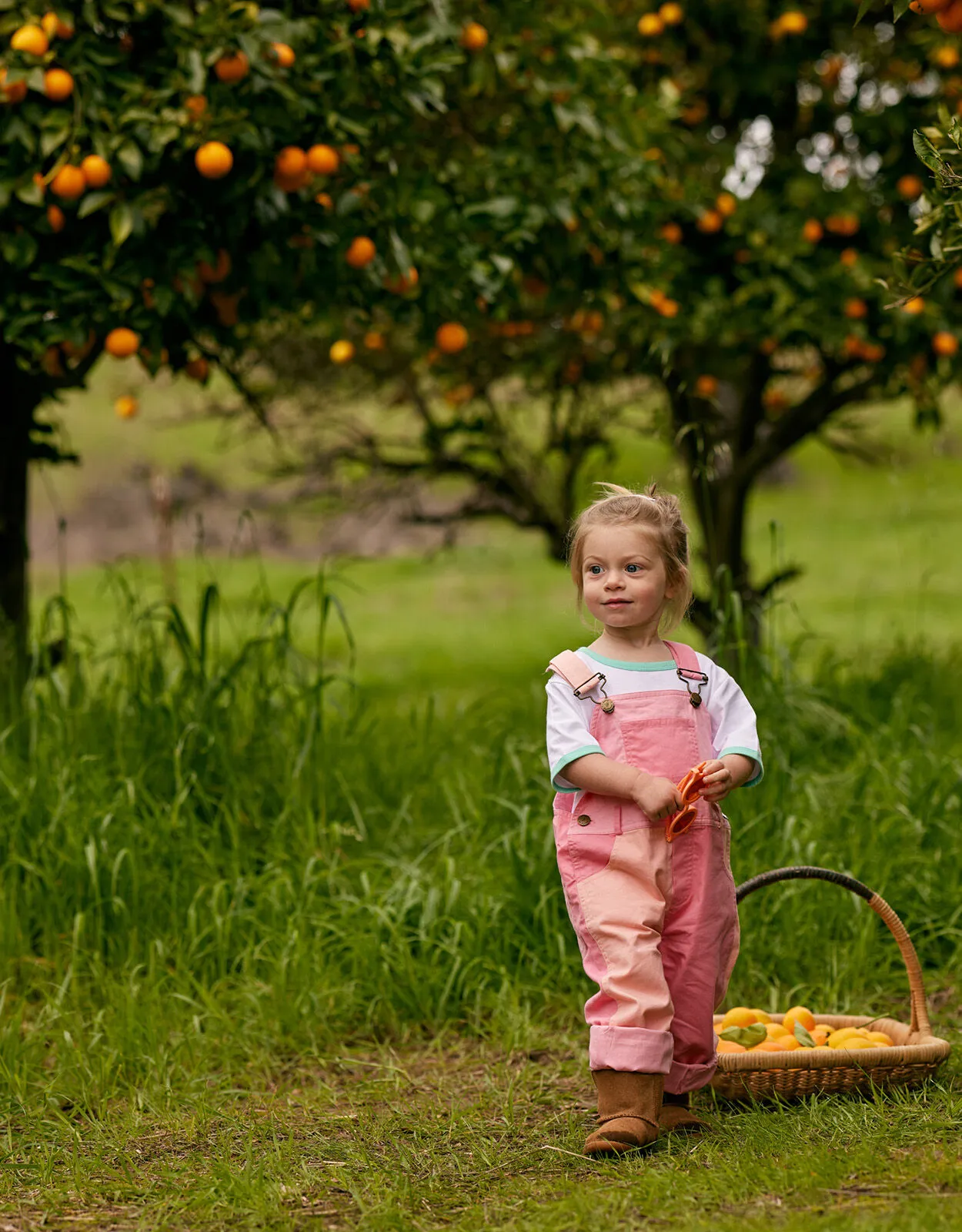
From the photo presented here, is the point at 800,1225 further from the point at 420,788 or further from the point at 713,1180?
the point at 420,788

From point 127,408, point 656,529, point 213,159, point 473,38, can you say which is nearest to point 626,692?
point 656,529

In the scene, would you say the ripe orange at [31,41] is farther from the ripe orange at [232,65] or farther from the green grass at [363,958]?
the green grass at [363,958]

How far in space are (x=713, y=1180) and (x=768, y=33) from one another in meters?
4.23

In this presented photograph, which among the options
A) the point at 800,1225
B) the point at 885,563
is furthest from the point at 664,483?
the point at 885,563

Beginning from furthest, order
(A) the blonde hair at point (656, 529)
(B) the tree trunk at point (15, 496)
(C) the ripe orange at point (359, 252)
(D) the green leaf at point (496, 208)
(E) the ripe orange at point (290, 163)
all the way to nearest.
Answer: (B) the tree trunk at point (15, 496) → (D) the green leaf at point (496, 208) → (C) the ripe orange at point (359, 252) → (E) the ripe orange at point (290, 163) → (A) the blonde hair at point (656, 529)

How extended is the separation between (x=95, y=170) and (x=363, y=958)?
6.45ft

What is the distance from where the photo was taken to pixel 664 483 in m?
4.70

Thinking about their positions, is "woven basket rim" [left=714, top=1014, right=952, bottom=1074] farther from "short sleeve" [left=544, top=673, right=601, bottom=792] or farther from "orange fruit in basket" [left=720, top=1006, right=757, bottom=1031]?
"short sleeve" [left=544, top=673, right=601, bottom=792]

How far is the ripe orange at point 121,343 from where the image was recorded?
3730mm

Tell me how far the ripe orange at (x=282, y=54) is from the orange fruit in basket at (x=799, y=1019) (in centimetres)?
251

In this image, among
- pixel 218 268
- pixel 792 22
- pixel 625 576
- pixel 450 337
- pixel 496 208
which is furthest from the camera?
pixel 792 22

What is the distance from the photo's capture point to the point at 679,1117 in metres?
2.67

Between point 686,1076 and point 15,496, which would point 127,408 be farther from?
point 686,1076

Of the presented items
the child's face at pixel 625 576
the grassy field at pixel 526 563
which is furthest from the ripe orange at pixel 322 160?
the child's face at pixel 625 576
